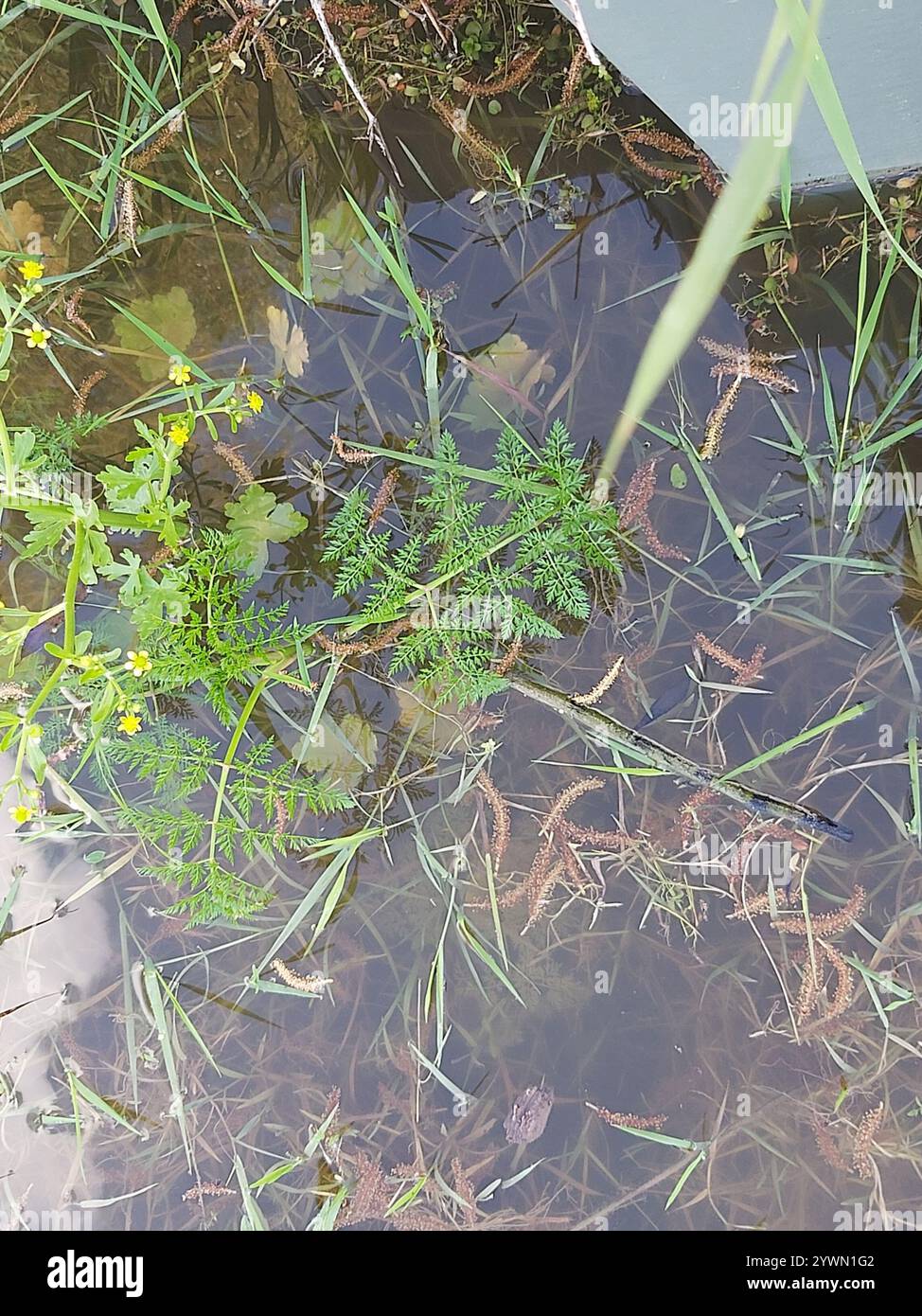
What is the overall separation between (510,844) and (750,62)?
159 cm

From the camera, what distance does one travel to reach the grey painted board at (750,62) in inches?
58.0

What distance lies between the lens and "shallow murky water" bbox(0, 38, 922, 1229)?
1875mm

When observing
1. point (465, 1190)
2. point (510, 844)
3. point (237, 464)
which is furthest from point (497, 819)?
point (237, 464)

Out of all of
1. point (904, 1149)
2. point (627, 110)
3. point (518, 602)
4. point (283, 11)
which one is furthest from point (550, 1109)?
point (283, 11)

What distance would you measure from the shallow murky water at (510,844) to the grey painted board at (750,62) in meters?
0.20

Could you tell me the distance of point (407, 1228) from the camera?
1.98 metres

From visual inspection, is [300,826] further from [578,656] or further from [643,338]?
[643,338]

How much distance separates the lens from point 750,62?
154 cm

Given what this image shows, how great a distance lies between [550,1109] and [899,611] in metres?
1.36

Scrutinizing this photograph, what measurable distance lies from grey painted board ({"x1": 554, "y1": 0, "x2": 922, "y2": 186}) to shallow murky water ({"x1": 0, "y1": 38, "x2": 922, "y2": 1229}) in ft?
0.66

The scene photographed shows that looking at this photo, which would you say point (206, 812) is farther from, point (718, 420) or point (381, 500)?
point (718, 420)

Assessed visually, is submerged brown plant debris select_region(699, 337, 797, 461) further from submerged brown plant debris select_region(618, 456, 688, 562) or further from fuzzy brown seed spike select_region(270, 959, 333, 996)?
fuzzy brown seed spike select_region(270, 959, 333, 996)

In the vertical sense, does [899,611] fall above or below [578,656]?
above

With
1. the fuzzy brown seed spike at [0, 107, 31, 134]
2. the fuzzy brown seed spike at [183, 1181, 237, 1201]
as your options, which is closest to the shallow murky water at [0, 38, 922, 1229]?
the fuzzy brown seed spike at [183, 1181, 237, 1201]
